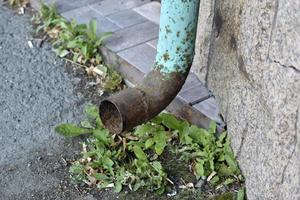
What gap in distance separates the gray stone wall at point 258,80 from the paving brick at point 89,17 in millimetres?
1118

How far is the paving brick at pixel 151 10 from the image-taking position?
3.41 meters

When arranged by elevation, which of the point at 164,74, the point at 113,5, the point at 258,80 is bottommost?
the point at 113,5

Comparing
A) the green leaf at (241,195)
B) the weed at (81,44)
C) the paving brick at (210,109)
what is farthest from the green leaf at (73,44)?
the green leaf at (241,195)

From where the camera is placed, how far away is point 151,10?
3465 millimetres

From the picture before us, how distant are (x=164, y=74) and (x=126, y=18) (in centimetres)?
129

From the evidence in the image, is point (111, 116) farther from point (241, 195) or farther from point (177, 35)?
point (241, 195)

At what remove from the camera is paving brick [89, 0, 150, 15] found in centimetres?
350

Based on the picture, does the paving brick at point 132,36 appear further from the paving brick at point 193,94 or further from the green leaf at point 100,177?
the green leaf at point 100,177

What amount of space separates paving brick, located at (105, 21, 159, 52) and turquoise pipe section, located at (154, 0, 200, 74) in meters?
1.01

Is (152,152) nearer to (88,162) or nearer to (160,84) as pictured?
(88,162)

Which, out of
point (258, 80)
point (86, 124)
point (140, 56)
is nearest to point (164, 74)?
point (258, 80)

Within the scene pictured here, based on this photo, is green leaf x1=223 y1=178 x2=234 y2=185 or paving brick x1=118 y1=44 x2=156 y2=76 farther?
paving brick x1=118 y1=44 x2=156 y2=76

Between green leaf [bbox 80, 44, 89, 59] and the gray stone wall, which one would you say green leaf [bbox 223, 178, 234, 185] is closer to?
the gray stone wall

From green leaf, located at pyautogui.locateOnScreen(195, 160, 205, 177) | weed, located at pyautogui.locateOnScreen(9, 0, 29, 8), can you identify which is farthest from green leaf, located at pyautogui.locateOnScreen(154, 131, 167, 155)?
weed, located at pyautogui.locateOnScreen(9, 0, 29, 8)
